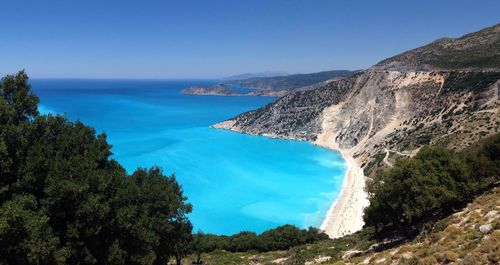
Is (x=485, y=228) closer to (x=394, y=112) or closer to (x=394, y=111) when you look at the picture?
(x=394, y=112)

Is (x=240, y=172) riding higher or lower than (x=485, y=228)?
lower

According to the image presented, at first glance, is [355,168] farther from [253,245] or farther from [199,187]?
[253,245]

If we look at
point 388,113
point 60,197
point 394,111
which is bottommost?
point 388,113

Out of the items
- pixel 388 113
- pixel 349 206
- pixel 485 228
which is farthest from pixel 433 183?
pixel 388 113

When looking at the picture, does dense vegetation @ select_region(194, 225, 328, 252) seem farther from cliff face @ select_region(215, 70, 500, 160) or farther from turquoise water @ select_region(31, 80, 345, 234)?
cliff face @ select_region(215, 70, 500, 160)

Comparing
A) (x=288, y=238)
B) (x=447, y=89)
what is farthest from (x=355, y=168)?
(x=288, y=238)

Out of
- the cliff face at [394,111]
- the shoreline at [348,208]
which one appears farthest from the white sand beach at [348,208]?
the cliff face at [394,111]
